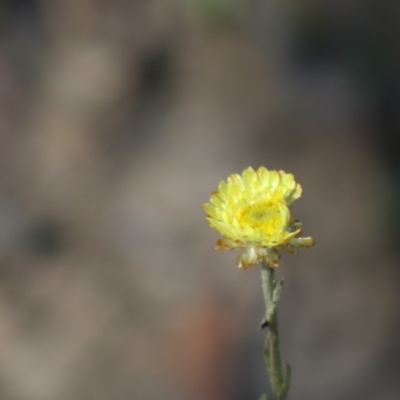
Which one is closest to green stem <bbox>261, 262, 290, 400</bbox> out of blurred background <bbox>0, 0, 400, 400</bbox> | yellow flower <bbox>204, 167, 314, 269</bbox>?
yellow flower <bbox>204, 167, 314, 269</bbox>

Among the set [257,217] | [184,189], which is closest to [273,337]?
[257,217]

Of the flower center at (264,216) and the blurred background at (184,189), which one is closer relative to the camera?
the flower center at (264,216)

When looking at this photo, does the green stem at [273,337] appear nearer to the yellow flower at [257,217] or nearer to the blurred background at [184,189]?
the yellow flower at [257,217]

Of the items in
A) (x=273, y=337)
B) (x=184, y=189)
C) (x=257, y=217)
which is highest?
(x=184, y=189)

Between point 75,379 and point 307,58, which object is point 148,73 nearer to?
point 307,58

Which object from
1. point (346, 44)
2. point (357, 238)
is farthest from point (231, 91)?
point (357, 238)

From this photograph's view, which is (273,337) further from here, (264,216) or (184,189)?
(184,189)

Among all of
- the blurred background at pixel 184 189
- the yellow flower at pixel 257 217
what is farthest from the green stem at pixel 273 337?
the blurred background at pixel 184 189
